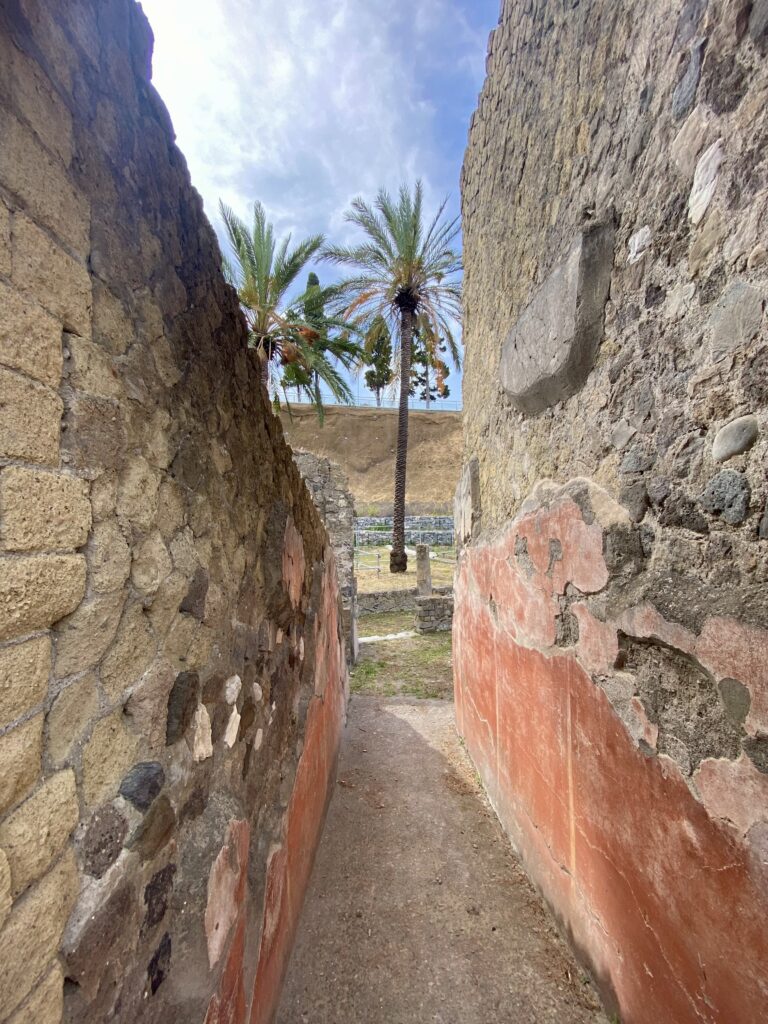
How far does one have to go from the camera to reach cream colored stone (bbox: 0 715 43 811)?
639mm

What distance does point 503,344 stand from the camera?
241 centimetres

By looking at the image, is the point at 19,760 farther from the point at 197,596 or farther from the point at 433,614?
the point at 433,614

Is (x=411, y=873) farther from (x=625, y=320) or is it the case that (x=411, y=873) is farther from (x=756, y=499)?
(x=625, y=320)

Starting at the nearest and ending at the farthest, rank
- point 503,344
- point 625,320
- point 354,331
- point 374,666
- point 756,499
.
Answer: point 756,499, point 625,320, point 503,344, point 374,666, point 354,331

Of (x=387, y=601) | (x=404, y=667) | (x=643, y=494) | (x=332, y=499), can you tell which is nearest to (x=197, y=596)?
(x=643, y=494)

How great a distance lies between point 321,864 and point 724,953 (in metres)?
1.73

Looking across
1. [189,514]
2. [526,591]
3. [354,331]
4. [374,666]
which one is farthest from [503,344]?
[354,331]

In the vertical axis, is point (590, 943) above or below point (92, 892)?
below

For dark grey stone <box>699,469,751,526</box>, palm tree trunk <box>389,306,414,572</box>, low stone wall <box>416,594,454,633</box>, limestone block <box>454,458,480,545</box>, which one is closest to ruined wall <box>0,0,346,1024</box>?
dark grey stone <box>699,469,751,526</box>

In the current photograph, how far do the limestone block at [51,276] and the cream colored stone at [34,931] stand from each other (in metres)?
0.89

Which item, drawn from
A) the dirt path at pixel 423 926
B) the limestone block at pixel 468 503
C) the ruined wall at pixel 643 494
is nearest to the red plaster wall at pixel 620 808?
the ruined wall at pixel 643 494

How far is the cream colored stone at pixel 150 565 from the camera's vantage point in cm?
95

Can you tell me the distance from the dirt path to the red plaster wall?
0.51 feet

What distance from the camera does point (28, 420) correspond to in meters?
0.70
